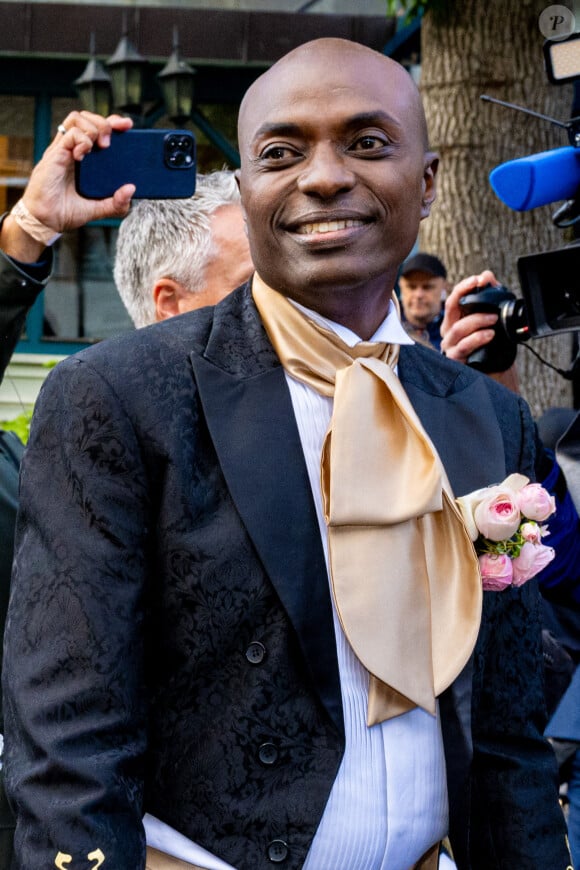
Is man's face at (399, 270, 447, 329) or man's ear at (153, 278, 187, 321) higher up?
man's ear at (153, 278, 187, 321)

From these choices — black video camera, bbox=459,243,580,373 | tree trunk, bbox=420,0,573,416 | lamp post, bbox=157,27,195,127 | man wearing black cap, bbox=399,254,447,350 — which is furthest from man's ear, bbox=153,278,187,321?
lamp post, bbox=157,27,195,127

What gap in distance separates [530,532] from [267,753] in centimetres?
52

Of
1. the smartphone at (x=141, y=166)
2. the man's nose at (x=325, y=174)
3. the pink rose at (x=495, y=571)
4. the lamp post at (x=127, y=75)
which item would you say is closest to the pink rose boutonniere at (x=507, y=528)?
the pink rose at (x=495, y=571)

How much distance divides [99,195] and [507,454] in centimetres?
104

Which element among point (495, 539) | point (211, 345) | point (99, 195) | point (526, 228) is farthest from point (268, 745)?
point (526, 228)

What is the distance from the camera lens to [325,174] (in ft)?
6.15

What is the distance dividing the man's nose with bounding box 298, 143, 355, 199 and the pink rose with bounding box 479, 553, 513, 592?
573 mm

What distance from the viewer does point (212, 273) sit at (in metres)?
3.32

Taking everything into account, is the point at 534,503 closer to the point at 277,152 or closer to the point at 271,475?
the point at 271,475

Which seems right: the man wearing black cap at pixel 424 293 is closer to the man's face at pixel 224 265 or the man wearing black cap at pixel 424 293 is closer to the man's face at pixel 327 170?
the man's face at pixel 224 265

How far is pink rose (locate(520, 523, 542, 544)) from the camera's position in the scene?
199cm

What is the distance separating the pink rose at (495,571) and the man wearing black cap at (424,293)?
14.8ft

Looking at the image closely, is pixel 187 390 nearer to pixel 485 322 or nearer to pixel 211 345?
pixel 211 345

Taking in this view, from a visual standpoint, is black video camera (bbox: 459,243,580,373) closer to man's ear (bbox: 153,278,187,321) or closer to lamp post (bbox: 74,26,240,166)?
man's ear (bbox: 153,278,187,321)
